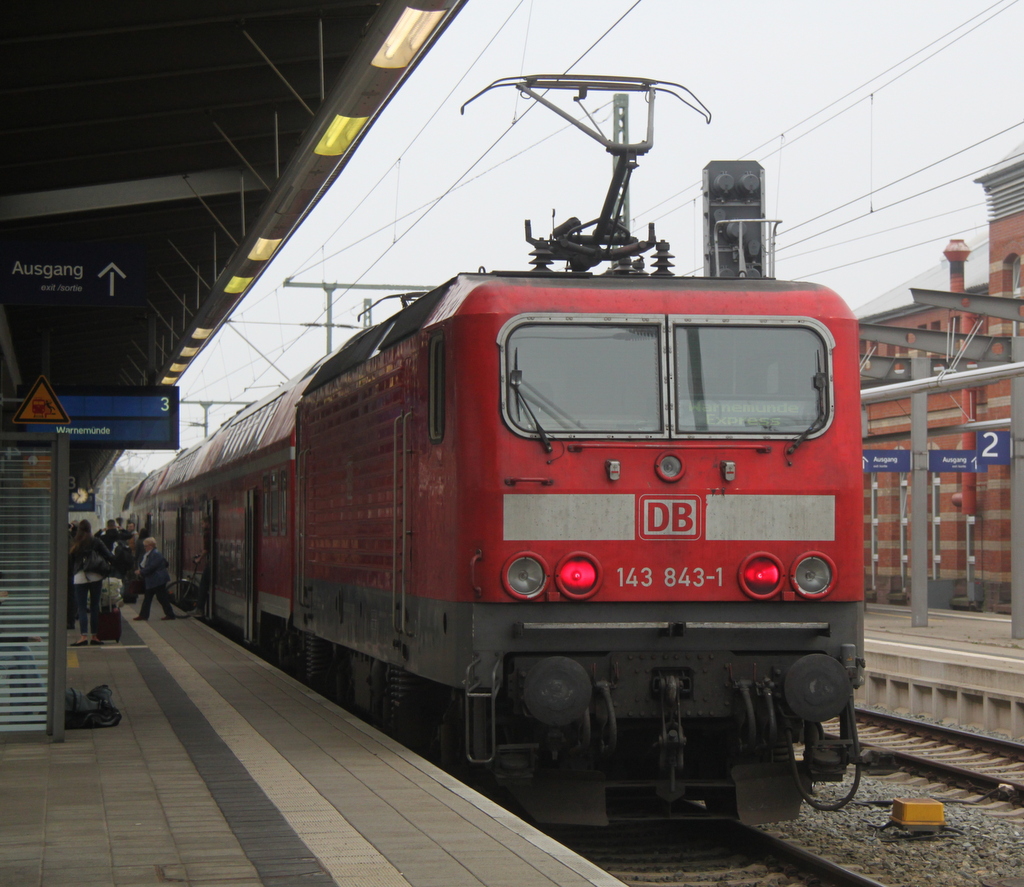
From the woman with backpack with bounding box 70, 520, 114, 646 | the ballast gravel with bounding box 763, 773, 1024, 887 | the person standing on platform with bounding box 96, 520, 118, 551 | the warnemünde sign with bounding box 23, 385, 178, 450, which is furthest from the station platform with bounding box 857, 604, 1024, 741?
the person standing on platform with bounding box 96, 520, 118, 551

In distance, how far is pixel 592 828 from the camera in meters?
8.41

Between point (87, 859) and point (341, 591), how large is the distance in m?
5.08

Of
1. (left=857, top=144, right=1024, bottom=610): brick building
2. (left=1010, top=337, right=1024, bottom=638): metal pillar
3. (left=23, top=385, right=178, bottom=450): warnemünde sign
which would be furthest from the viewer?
(left=857, top=144, right=1024, bottom=610): brick building

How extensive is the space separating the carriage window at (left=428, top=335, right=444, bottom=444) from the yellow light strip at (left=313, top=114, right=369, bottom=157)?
1.79m

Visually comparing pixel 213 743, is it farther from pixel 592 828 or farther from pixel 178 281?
pixel 178 281

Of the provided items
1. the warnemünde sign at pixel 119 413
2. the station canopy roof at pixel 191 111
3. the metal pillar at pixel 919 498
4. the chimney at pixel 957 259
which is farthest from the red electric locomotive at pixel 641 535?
the chimney at pixel 957 259

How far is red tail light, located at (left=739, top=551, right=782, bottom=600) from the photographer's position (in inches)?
296

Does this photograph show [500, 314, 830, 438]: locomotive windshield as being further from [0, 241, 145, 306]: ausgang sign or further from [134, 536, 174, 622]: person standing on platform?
[134, 536, 174, 622]: person standing on platform

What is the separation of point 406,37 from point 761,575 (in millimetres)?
3573

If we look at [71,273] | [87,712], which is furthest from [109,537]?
[87,712]

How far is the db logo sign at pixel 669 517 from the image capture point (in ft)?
24.7

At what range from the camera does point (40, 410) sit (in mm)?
10375

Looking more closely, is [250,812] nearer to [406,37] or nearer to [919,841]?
[919,841]

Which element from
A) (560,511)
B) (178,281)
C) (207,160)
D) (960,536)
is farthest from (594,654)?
(960,536)
